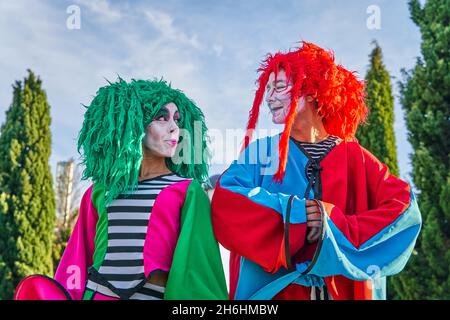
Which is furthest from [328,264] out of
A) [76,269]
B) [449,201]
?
[449,201]

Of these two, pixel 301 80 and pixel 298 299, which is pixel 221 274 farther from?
pixel 301 80

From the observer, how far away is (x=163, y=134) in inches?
91.9

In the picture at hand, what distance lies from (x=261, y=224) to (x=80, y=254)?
2.71 ft

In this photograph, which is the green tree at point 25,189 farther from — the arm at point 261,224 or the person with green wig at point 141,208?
the arm at point 261,224

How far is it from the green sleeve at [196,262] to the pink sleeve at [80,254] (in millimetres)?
428

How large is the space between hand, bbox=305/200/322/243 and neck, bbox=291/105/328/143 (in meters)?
0.42

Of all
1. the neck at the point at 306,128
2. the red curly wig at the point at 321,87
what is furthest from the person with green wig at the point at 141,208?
the neck at the point at 306,128

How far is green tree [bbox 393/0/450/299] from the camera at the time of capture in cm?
594

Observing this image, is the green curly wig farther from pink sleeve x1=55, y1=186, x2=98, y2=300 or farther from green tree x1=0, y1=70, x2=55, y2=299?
green tree x1=0, y1=70, x2=55, y2=299

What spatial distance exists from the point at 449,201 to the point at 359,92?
13.2 feet

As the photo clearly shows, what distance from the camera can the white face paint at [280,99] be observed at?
7.55 ft

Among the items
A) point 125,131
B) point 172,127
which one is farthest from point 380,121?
point 125,131

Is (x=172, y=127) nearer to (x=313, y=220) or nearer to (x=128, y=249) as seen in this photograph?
(x=128, y=249)

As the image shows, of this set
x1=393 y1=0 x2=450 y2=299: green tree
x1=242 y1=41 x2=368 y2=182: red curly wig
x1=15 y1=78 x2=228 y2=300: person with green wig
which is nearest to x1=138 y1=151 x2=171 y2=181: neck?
x1=15 y1=78 x2=228 y2=300: person with green wig
